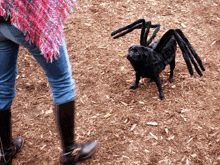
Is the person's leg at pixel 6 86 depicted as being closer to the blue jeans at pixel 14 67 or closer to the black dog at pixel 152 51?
the blue jeans at pixel 14 67

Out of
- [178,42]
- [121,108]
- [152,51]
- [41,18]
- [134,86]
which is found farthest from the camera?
[134,86]

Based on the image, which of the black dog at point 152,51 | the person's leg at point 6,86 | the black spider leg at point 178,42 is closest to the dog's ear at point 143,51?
the black dog at point 152,51

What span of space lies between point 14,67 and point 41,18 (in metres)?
0.63

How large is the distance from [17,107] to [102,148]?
135cm

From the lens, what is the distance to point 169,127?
268 centimetres

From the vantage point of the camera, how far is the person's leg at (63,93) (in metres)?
1.45

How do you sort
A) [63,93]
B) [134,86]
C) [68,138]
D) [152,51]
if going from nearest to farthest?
[63,93] → [68,138] → [152,51] → [134,86]

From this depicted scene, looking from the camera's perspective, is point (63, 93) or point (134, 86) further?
point (134, 86)

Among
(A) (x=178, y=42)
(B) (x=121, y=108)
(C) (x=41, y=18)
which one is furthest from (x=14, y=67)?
(A) (x=178, y=42)

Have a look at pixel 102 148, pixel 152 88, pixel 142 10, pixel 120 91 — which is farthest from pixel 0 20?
pixel 142 10

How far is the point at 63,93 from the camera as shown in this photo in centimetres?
166

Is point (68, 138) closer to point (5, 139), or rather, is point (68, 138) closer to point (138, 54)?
point (5, 139)

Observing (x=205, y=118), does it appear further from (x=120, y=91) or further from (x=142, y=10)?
(x=142, y=10)

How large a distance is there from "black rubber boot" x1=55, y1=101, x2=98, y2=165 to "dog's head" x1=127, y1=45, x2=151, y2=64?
3.65ft
